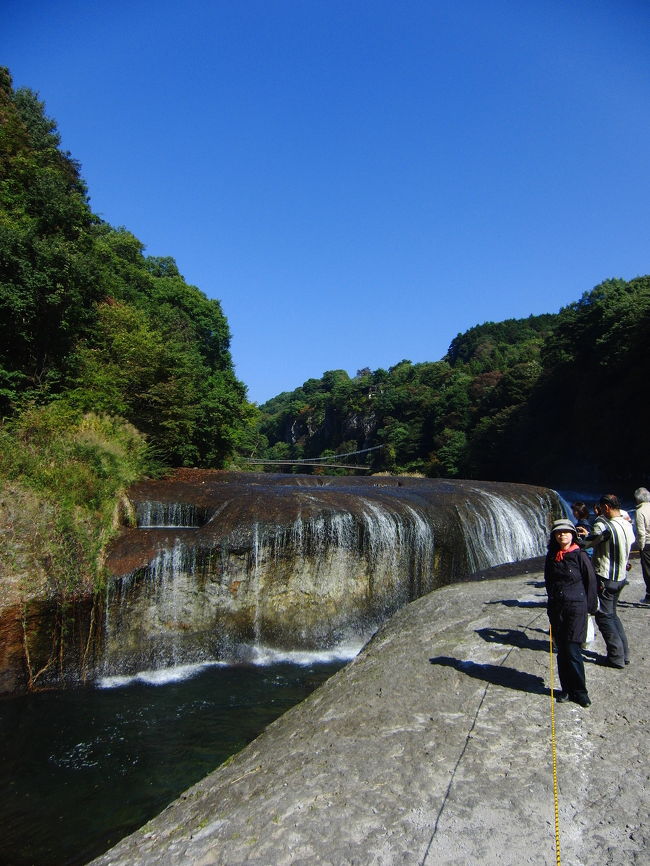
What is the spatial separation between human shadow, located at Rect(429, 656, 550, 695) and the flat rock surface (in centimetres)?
2

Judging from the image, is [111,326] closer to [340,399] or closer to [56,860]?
[56,860]

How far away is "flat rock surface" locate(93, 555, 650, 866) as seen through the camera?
3.34 metres

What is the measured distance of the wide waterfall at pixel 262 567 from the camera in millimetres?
10086

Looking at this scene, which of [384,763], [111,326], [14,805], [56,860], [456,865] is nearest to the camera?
[456,865]

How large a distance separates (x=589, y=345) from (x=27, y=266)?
40124 millimetres

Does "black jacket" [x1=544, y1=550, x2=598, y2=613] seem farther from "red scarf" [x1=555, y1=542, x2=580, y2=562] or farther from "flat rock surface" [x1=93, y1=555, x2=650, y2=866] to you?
"flat rock surface" [x1=93, y1=555, x2=650, y2=866]

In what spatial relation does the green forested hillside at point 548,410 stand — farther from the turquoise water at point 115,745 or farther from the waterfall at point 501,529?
the turquoise water at point 115,745

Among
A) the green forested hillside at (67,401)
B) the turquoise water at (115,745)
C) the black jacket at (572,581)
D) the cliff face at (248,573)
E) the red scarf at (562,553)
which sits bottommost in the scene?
the turquoise water at (115,745)

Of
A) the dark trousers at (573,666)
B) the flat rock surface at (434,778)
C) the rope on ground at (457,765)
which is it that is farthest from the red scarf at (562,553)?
the rope on ground at (457,765)

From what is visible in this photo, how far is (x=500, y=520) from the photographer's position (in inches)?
584

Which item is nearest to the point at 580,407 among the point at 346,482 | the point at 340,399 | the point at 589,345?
the point at 589,345

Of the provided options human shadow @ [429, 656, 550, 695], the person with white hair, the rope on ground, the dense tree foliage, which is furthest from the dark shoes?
the dense tree foliage

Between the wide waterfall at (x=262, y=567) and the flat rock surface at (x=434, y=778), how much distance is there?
179 inches

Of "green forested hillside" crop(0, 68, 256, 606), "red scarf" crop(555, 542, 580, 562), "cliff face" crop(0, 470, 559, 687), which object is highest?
"green forested hillside" crop(0, 68, 256, 606)
